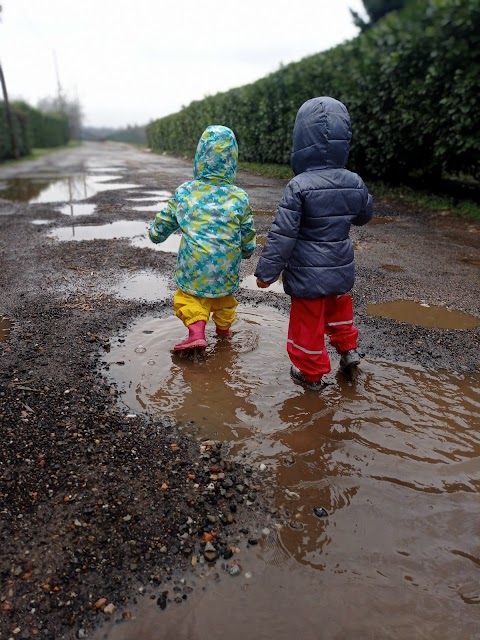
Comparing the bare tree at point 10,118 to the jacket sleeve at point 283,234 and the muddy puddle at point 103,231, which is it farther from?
the jacket sleeve at point 283,234

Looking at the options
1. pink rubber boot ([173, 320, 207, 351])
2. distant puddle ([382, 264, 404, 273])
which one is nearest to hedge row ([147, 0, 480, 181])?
distant puddle ([382, 264, 404, 273])

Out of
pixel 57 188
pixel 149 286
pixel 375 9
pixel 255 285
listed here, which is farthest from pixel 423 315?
pixel 375 9

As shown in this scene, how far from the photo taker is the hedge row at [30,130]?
2615cm

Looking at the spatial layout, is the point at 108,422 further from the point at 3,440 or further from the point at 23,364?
the point at 23,364

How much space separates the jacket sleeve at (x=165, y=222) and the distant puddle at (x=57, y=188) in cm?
821

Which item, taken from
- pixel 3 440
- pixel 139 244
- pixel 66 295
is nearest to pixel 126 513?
pixel 3 440

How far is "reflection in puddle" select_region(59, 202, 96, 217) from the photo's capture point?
29.5ft

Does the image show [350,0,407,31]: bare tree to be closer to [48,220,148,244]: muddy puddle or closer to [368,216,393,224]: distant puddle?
[368,216,393,224]: distant puddle

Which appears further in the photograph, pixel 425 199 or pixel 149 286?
pixel 425 199

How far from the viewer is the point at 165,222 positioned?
11.3 ft

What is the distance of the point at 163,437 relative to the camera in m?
2.53

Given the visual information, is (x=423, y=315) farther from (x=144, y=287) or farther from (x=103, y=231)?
(x=103, y=231)

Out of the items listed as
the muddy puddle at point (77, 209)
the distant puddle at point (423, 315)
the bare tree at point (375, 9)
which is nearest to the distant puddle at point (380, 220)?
the distant puddle at point (423, 315)

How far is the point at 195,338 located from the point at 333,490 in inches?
58.5
